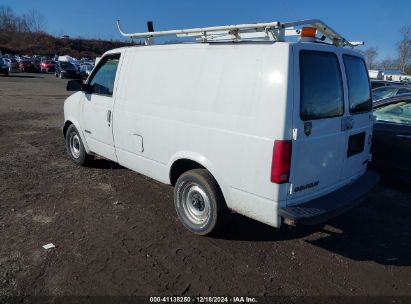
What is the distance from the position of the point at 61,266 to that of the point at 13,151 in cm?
494

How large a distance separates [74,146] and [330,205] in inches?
189

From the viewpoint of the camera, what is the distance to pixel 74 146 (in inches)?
269

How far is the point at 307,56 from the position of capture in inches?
140

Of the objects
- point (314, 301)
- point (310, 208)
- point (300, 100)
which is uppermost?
point (300, 100)

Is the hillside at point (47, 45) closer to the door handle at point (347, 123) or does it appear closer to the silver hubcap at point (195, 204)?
the silver hubcap at point (195, 204)

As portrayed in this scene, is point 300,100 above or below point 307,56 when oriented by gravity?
below

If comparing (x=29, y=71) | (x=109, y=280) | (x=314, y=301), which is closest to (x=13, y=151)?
(x=109, y=280)

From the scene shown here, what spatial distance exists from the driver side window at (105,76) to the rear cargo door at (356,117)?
315 cm

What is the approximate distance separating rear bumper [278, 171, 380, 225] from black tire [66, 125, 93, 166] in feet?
13.5

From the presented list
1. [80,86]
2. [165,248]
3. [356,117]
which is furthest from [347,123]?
[80,86]

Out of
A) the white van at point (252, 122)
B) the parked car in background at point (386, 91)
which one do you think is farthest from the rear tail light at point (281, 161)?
the parked car in background at point (386, 91)

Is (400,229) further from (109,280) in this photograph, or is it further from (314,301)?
(109,280)

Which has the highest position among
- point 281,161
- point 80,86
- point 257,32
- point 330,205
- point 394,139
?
point 257,32

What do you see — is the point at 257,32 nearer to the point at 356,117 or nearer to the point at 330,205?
the point at 356,117
